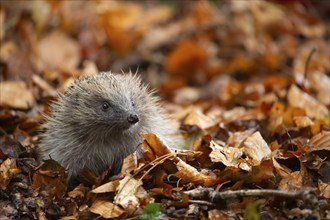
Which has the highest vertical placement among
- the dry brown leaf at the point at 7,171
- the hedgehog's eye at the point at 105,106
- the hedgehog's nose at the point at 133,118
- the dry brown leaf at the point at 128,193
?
the hedgehog's eye at the point at 105,106

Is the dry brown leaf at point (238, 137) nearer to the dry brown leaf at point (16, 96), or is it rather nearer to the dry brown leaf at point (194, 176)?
the dry brown leaf at point (194, 176)

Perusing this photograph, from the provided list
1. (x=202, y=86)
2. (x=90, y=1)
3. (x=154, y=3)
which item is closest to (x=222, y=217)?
(x=202, y=86)

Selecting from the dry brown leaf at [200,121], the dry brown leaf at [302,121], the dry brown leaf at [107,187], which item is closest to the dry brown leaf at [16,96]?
the dry brown leaf at [200,121]

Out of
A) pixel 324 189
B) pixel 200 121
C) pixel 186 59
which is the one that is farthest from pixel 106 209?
pixel 186 59

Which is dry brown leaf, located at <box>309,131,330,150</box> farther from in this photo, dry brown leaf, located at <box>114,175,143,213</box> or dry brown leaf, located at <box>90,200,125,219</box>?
dry brown leaf, located at <box>90,200,125,219</box>

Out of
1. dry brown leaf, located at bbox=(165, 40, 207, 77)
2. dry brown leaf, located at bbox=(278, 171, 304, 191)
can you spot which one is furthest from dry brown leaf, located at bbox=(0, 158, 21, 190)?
dry brown leaf, located at bbox=(165, 40, 207, 77)
